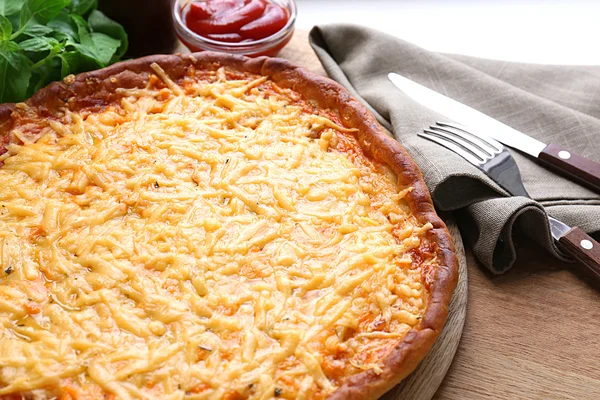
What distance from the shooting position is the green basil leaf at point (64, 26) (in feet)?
15.5

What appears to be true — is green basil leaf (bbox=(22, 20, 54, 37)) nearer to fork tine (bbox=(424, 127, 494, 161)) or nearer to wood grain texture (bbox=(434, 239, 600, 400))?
fork tine (bbox=(424, 127, 494, 161))

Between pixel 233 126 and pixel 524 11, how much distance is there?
415 centimetres

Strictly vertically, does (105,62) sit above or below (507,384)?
above

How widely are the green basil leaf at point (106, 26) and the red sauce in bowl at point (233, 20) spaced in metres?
0.51

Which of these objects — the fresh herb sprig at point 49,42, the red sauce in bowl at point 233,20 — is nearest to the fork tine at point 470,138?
the red sauce in bowl at point 233,20

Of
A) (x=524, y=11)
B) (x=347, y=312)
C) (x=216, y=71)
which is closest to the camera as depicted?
(x=347, y=312)

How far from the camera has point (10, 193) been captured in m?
3.79

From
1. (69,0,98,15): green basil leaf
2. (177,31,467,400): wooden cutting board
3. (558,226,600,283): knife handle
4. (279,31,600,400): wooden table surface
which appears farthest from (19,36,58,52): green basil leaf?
(558,226,600,283): knife handle

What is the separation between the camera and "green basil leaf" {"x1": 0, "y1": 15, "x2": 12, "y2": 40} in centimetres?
429

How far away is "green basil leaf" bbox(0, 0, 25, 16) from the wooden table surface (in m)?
3.34

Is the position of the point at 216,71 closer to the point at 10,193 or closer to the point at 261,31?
the point at 261,31

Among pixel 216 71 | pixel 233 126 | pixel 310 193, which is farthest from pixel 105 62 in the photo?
pixel 310 193

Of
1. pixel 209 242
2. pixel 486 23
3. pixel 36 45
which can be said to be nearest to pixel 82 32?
pixel 36 45

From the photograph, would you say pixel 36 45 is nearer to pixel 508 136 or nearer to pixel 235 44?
pixel 235 44
